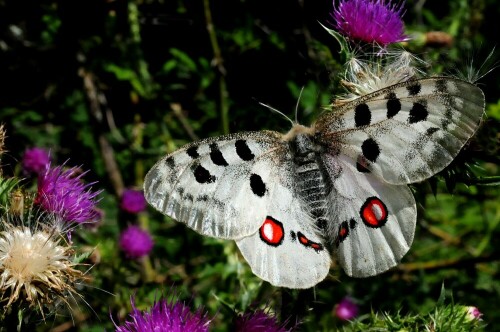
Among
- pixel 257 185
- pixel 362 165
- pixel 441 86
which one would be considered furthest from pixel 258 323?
pixel 441 86

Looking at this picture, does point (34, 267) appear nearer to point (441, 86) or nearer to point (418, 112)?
point (418, 112)

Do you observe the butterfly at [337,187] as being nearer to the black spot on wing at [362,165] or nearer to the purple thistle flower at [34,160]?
the black spot on wing at [362,165]

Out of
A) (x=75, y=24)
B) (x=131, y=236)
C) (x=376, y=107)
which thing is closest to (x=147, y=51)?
(x=75, y=24)

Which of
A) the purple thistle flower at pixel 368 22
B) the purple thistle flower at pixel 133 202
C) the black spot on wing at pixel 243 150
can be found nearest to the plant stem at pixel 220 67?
the purple thistle flower at pixel 133 202

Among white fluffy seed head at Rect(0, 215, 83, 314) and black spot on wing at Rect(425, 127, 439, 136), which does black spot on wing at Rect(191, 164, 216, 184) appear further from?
black spot on wing at Rect(425, 127, 439, 136)

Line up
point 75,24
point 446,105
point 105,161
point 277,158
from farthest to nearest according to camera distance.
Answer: point 105,161
point 75,24
point 277,158
point 446,105

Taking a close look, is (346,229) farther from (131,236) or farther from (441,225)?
(441,225)
